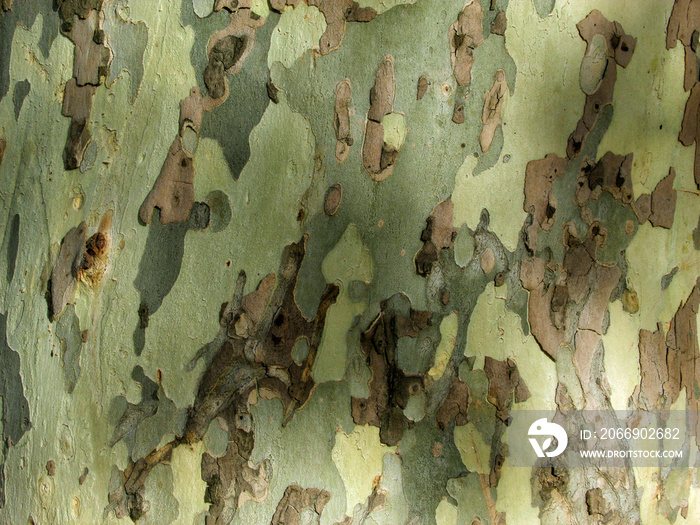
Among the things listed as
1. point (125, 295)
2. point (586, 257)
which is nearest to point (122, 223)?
point (125, 295)

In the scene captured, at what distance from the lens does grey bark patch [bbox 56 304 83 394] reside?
800 millimetres

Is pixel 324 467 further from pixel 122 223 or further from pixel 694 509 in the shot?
pixel 694 509

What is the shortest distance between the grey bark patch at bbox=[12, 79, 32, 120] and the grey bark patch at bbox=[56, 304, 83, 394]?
36cm

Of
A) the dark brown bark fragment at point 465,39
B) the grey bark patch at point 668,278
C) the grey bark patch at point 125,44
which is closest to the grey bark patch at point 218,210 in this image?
the grey bark patch at point 125,44

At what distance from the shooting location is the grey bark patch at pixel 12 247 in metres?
0.83

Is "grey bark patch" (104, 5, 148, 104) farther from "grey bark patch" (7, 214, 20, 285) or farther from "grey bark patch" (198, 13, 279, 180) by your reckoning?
"grey bark patch" (7, 214, 20, 285)

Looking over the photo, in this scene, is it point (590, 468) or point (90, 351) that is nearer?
point (90, 351)

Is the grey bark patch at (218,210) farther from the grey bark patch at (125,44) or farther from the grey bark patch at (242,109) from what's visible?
the grey bark patch at (125,44)

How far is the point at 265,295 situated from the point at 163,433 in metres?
0.29

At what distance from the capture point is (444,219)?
87 cm

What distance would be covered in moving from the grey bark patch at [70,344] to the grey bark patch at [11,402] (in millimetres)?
90

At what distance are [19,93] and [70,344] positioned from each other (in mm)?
449

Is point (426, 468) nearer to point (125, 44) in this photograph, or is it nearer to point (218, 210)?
point (218, 210)

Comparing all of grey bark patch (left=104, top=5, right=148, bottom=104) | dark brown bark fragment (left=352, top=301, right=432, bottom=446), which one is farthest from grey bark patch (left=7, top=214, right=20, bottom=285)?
dark brown bark fragment (left=352, top=301, right=432, bottom=446)
